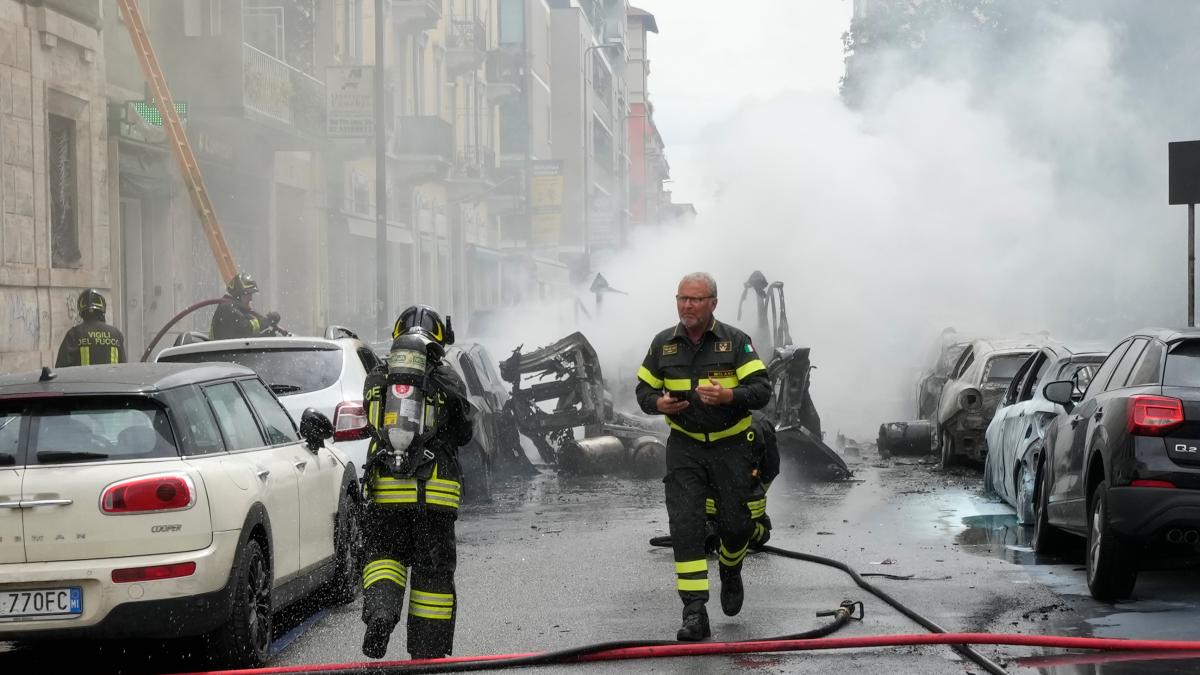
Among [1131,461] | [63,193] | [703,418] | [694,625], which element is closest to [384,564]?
[694,625]

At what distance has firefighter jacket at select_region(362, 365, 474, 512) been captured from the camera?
6.38 metres

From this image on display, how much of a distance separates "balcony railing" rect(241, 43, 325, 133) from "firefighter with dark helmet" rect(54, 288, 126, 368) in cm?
1252

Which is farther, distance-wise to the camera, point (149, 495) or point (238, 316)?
point (238, 316)

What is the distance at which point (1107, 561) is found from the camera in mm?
8148

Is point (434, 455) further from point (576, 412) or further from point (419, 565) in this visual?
point (576, 412)

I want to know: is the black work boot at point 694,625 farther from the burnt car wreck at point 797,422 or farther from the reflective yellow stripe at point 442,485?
the burnt car wreck at point 797,422

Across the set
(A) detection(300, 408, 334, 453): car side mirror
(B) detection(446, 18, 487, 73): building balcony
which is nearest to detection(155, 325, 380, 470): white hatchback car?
(A) detection(300, 408, 334, 453): car side mirror

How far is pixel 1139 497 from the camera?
788cm

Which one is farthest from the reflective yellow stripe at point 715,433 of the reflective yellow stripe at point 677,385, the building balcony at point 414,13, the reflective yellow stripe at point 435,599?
the building balcony at point 414,13

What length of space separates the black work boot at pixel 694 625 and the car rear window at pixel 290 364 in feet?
13.2

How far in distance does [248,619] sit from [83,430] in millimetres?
1021

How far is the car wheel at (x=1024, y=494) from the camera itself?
459 inches

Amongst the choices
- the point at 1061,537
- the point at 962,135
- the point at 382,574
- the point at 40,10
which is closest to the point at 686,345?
the point at 382,574

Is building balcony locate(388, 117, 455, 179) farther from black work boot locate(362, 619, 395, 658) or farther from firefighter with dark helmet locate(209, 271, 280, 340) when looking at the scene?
black work boot locate(362, 619, 395, 658)
